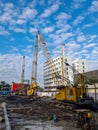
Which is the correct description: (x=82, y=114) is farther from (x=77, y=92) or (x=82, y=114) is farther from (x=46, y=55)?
(x=46, y=55)

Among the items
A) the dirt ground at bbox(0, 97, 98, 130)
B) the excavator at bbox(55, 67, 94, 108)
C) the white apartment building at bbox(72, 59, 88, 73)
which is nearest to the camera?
the dirt ground at bbox(0, 97, 98, 130)

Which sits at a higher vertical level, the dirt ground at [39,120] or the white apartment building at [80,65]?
the white apartment building at [80,65]

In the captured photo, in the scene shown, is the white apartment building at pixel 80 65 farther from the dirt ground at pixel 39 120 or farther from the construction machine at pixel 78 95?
the dirt ground at pixel 39 120

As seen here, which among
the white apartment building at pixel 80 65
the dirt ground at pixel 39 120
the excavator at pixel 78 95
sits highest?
the white apartment building at pixel 80 65

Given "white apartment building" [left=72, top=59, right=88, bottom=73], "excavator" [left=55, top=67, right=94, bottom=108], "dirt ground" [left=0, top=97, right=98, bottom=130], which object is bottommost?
"dirt ground" [left=0, top=97, right=98, bottom=130]

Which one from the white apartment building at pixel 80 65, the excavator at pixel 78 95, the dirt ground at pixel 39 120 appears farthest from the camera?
the white apartment building at pixel 80 65

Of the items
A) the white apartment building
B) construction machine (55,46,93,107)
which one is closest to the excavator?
construction machine (55,46,93,107)

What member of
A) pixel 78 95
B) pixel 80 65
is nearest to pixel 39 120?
pixel 78 95

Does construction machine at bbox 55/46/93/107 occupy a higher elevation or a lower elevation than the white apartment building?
lower

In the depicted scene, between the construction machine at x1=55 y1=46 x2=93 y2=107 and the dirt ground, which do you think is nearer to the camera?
the dirt ground

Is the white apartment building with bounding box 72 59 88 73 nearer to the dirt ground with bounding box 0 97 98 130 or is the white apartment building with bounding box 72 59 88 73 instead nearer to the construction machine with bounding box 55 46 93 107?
the construction machine with bounding box 55 46 93 107

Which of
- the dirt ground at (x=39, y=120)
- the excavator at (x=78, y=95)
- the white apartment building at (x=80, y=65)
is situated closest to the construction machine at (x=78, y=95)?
the excavator at (x=78, y=95)

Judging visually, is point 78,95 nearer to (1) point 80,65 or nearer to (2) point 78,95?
(2) point 78,95

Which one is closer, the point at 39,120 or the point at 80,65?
A: the point at 39,120
